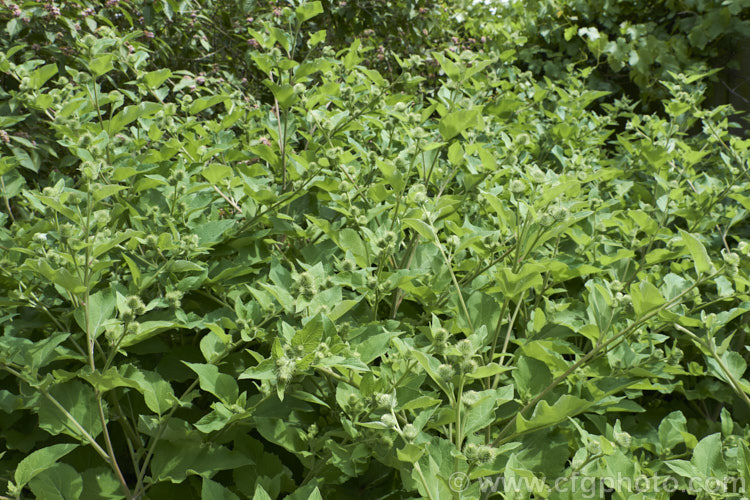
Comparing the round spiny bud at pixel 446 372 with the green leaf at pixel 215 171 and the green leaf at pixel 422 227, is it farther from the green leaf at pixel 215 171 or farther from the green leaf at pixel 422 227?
the green leaf at pixel 215 171

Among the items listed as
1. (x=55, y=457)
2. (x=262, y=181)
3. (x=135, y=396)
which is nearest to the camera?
(x=55, y=457)

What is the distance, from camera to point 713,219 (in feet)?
7.70

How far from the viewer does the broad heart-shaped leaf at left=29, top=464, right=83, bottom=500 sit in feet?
3.57

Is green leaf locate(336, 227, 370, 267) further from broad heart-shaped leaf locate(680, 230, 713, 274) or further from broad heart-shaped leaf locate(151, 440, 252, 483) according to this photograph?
broad heart-shaped leaf locate(680, 230, 713, 274)

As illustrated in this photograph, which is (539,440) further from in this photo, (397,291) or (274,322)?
(274,322)

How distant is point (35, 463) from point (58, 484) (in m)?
0.07

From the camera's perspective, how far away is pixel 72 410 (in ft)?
3.94

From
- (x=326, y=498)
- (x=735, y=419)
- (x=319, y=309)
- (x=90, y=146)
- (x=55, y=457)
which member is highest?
(x=90, y=146)

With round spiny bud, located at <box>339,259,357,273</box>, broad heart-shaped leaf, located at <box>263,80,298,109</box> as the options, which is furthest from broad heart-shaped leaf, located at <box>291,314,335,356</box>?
broad heart-shaped leaf, located at <box>263,80,298,109</box>

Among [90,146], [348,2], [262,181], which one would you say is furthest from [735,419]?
[348,2]

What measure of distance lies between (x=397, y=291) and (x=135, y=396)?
2.48ft

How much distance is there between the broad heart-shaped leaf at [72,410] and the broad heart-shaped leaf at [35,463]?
0.15 feet

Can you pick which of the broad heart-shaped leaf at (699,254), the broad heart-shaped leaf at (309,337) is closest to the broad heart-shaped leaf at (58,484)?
the broad heart-shaped leaf at (309,337)
